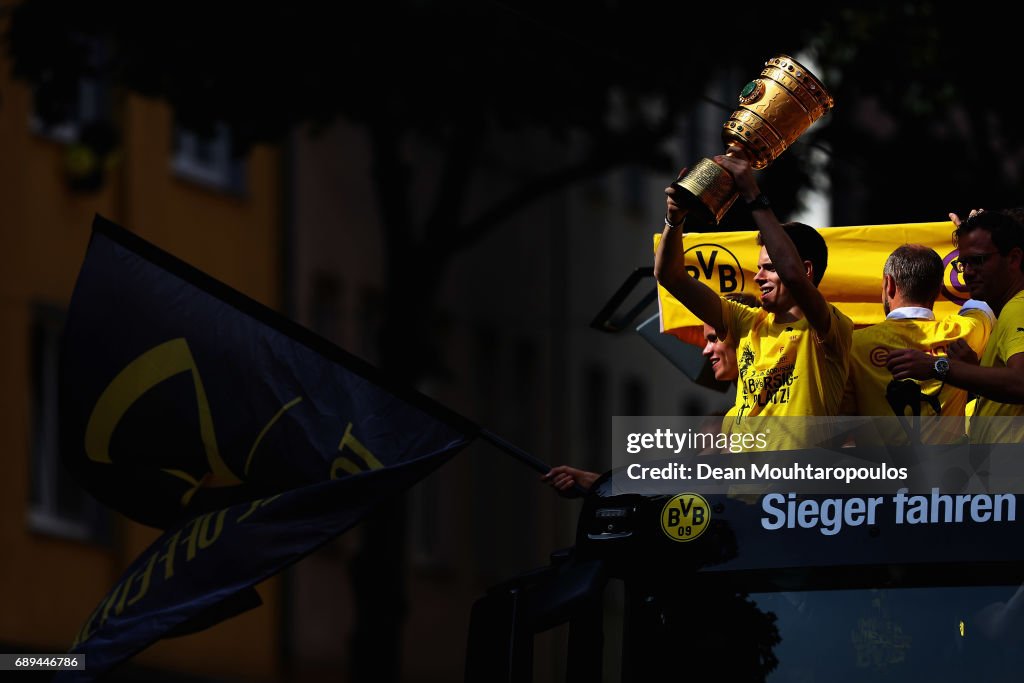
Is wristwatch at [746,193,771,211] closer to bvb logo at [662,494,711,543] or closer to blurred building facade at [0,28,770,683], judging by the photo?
bvb logo at [662,494,711,543]

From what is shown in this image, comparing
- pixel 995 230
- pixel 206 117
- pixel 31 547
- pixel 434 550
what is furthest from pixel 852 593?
pixel 434 550

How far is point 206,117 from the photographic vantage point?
1688 centimetres

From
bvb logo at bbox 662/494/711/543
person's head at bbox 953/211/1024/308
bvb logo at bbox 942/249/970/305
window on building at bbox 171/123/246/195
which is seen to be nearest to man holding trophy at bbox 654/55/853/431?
person's head at bbox 953/211/1024/308

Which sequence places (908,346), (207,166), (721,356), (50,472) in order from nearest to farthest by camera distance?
1. (908,346)
2. (721,356)
3. (50,472)
4. (207,166)

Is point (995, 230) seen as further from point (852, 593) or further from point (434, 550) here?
point (434, 550)

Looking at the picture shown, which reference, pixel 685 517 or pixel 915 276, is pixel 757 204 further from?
pixel 685 517

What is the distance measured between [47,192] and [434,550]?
9.31 m

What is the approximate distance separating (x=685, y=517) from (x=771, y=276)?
39.4 inches

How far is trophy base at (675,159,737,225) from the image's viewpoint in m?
7.28

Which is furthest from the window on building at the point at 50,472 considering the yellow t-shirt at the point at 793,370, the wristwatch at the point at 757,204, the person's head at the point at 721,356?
the wristwatch at the point at 757,204

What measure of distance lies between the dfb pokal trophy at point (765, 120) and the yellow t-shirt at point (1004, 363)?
778 millimetres

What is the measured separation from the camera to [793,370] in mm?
7770

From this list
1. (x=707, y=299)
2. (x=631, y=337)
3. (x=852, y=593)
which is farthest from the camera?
(x=631, y=337)

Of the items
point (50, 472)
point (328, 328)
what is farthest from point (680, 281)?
point (328, 328)
